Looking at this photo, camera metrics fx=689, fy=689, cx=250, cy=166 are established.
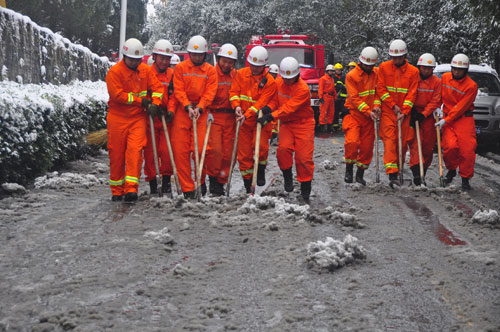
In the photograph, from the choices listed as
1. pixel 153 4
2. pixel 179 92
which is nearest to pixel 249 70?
pixel 179 92

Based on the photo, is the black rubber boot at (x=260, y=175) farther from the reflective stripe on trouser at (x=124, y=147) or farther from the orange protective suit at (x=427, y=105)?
the orange protective suit at (x=427, y=105)

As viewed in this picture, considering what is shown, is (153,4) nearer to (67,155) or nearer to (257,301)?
(67,155)

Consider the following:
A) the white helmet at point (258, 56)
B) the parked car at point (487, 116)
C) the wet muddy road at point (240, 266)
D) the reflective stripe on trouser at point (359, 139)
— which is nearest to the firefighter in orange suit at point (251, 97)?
the white helmet at point (258, 56)

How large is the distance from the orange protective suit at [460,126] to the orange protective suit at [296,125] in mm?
2274

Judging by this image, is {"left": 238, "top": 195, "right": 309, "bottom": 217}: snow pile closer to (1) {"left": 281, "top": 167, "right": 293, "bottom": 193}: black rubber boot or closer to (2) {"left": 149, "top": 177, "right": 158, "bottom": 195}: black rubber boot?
(1) {"left": 281, "top": 167, "right": 293, "bottom": 193}: black rubber boot

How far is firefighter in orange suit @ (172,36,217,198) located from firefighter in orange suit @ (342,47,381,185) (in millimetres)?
2182

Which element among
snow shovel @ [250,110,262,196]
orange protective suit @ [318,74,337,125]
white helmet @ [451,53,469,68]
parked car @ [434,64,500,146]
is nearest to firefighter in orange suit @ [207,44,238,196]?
snow shovel @ [250,110,262,196]

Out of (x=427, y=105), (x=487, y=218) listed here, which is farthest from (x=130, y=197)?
(x=427, y=105)

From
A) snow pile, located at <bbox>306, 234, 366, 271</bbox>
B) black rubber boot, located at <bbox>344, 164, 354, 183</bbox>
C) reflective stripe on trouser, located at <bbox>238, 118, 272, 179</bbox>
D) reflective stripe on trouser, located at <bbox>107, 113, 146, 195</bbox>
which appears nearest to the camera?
snow pile, located at <bbox>306, 234, 366, 271</bbox>

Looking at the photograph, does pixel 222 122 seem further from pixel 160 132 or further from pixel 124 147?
pixel 124 147

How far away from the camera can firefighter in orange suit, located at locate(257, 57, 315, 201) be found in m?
8.44

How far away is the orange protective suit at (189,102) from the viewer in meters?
8.29

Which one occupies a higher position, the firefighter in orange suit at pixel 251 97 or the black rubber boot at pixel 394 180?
the firefighter in orange suit at pixel 251 97

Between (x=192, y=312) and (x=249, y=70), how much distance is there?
16.0 ft
